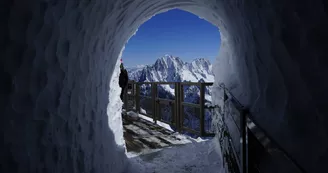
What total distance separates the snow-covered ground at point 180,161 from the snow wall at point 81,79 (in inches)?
73.8

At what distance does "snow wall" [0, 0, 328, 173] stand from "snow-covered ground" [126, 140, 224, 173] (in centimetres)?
187

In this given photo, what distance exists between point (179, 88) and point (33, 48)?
5417 millimetres

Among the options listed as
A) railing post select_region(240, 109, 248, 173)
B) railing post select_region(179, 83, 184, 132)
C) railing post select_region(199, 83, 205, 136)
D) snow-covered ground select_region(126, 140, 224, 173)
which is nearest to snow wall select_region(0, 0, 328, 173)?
railing post select_region(240, 109, 248, 173)

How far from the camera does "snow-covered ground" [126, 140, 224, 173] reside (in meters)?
3.93

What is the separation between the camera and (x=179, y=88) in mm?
6461

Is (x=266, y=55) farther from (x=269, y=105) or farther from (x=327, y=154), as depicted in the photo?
(x=327, y=154)

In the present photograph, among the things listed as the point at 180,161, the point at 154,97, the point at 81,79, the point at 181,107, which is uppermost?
the point at 81,79

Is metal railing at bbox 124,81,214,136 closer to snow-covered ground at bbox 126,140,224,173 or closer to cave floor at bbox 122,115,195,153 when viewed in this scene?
cave floor at bbox 122,115,195,153

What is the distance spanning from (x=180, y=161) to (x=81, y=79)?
10.2ft

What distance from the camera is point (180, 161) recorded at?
4.34 m

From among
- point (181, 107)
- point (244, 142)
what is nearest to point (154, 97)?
point (181, 107)

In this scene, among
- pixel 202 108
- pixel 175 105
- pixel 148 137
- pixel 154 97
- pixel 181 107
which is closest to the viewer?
pixel 202 108

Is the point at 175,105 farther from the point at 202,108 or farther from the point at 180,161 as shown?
the point at 180,161

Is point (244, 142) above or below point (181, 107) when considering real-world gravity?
above
